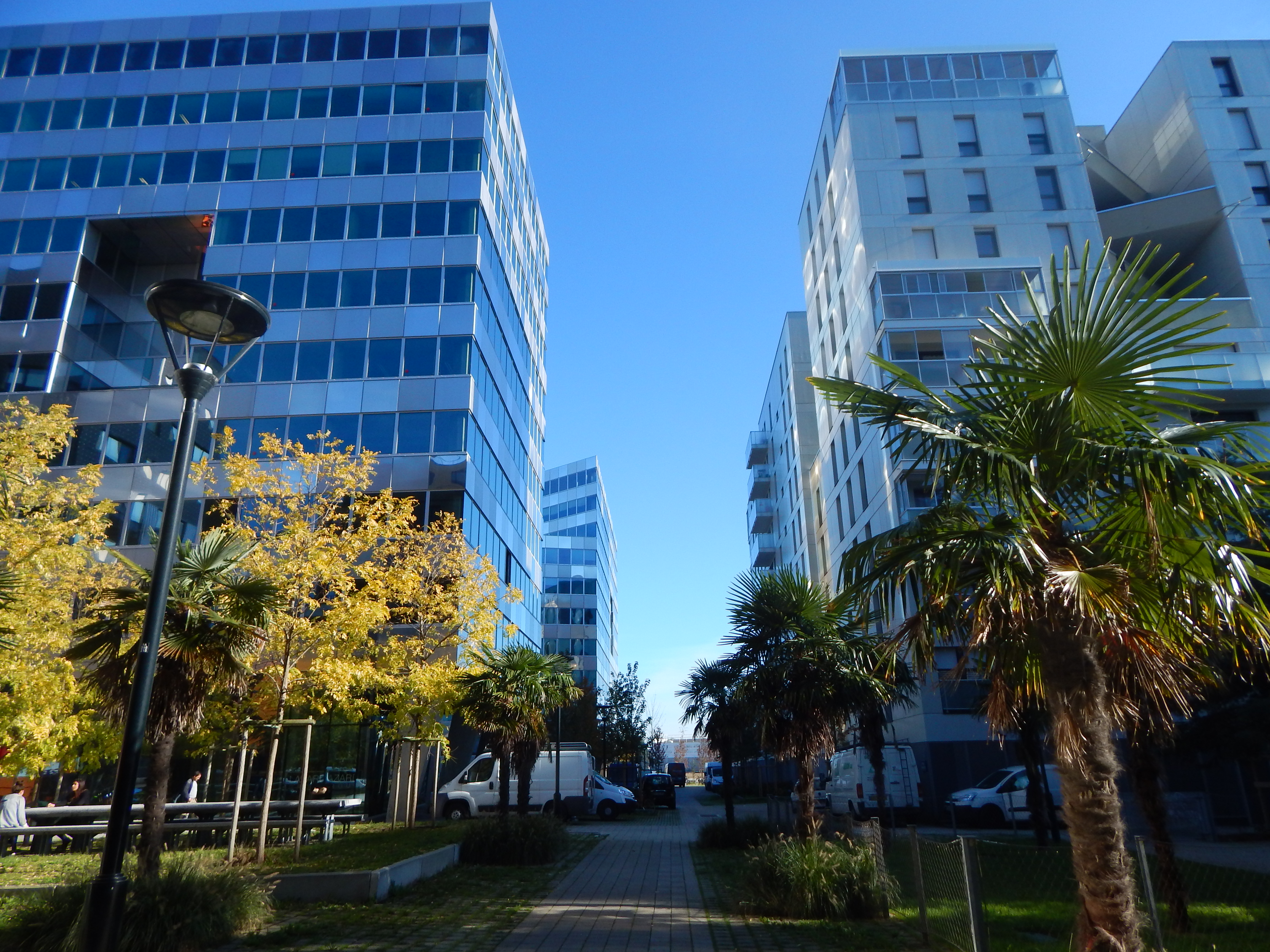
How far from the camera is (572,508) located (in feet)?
265

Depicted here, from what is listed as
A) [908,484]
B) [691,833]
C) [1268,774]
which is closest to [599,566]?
[908,484]

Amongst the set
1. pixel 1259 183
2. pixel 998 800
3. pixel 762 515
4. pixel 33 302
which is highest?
pixel 1259 183

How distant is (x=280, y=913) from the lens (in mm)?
10195

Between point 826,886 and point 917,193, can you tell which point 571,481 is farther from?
point 826,886

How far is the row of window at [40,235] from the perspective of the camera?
32.0 m

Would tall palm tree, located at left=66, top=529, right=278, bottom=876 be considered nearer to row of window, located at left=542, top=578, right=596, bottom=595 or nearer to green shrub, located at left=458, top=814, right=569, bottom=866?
green shrub, located at left=458, top=814, right=569, bottom=866

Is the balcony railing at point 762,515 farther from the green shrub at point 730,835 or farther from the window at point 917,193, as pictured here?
the green shrub at point 730,835

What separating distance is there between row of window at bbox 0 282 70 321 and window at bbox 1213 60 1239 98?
49292mm

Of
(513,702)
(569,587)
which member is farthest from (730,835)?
(569,587)

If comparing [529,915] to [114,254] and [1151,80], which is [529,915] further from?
[1151,80]

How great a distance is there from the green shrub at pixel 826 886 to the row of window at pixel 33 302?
3225cm

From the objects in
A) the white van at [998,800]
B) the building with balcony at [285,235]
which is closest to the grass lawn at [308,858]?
the building with balcony at [285,235]

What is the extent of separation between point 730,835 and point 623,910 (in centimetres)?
852

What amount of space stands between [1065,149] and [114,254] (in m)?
41.2
